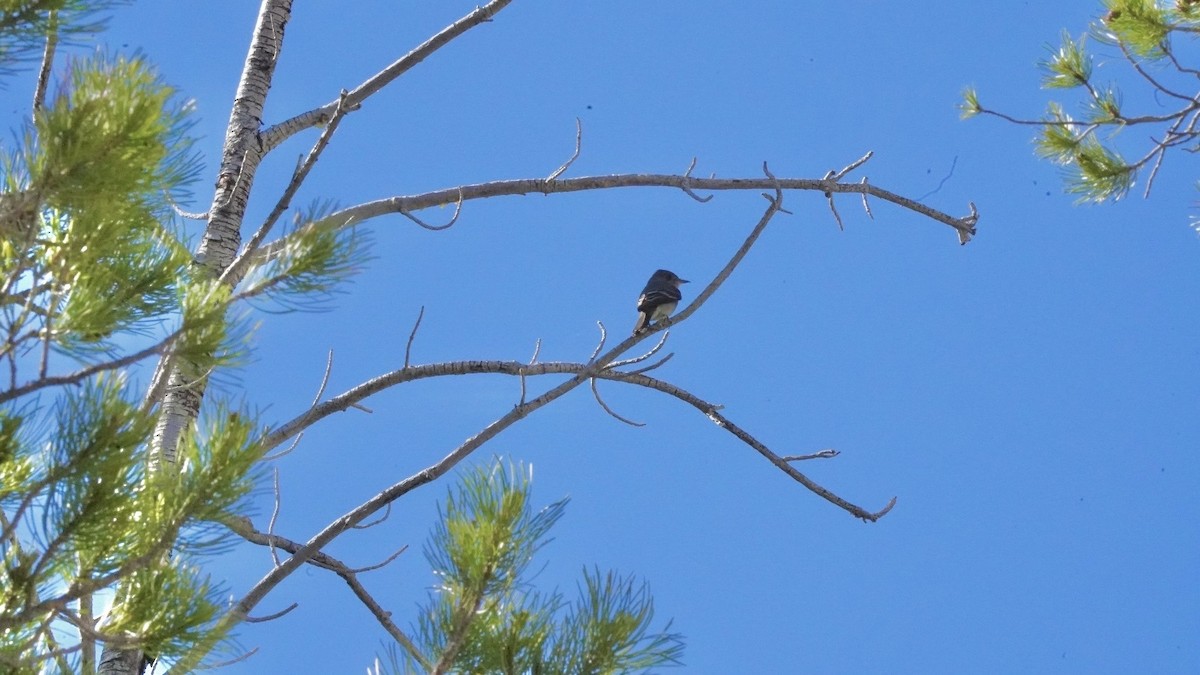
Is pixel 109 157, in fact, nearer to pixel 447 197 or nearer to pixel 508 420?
pixel 508 420

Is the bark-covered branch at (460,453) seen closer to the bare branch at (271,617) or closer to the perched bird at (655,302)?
the bare branch at (271,617)

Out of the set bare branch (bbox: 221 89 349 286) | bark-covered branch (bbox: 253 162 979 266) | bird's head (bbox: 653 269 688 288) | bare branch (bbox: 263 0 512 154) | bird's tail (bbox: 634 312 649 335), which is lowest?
bare branch (bbox: 221 89 349 286)

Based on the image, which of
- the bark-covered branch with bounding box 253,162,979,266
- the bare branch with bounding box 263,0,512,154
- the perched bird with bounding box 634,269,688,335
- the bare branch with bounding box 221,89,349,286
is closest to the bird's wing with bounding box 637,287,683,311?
the perched bird with bounding box 634,269,688,335

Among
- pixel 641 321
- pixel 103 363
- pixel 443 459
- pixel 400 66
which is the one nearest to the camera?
pixel 103 363

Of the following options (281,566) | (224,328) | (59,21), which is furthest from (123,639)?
(59,21)

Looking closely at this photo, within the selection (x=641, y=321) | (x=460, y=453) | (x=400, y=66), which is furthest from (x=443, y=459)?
(x=641, y=321)

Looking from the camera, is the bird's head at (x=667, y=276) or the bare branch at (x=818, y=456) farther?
the bird's head at (x=667, y=276)

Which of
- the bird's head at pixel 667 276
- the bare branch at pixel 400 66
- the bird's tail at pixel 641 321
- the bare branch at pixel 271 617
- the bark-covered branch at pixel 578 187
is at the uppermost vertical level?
the bird's head at pixel 667 276

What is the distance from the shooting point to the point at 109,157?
6.13ft

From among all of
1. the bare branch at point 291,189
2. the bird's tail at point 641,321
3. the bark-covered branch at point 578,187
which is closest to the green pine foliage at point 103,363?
the bare branch at point 291,189

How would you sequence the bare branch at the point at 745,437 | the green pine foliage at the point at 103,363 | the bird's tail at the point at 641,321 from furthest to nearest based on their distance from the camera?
the bird's tail at the point at 641,321, the bare branch at the point at 745,437, the green pine foliage at the point at 103,363

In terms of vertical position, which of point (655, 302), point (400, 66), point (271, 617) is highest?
point (655, 302)

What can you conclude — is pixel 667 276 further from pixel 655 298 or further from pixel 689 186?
pixel 689 186

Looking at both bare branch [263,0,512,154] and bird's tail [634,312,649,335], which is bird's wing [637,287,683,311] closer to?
bird's tail [634,312,649,335]
